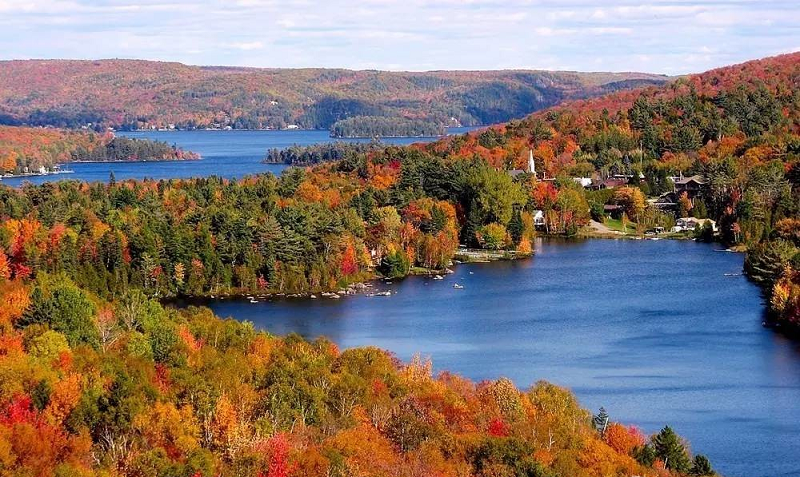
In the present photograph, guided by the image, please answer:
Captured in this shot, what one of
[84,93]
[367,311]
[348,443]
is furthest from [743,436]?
[84,93]

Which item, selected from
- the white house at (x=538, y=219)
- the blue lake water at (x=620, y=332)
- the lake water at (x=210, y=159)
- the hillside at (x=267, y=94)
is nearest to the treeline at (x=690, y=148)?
the white house at (x=538, y=219)

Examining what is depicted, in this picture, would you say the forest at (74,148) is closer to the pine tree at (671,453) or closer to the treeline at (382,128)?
the treeline at (382,128)

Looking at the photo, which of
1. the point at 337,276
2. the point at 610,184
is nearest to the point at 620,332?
the point at 337,276

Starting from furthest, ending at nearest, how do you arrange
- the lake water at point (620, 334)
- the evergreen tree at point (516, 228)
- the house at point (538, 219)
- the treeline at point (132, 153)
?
the treeline at point (132, 153) → the house at point (538, 219) → the evergreen tree at point (516, 228) → the lake water at point (620, 334)

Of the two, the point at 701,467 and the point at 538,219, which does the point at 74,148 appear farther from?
the point at 701,467

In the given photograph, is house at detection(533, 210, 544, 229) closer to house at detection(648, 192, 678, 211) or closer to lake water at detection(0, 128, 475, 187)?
house at detection(648, 192, 678, 211)

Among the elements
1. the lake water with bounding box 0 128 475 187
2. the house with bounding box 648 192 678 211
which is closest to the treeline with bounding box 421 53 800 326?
the house with bounding box 648 192 678 211

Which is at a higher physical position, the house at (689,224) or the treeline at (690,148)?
the treeline at (690,148)
